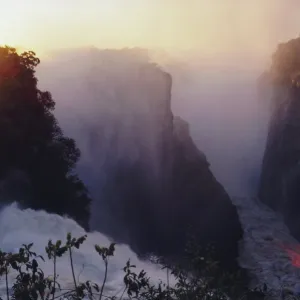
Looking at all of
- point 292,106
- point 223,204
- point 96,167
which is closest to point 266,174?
point 292,106

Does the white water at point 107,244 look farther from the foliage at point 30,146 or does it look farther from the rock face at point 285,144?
the rock face at point 285,144

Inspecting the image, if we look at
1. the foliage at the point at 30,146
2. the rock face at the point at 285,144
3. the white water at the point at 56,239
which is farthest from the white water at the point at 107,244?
the rock face at the point at 285,144

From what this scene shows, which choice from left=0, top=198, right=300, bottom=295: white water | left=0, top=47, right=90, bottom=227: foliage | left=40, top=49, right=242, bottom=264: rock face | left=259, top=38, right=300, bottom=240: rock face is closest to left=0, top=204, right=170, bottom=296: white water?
left=0, top=198, right=300, bottom=295: white water

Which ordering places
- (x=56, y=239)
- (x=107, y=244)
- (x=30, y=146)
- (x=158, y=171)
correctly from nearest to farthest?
(x=56, y=239) < (x=30, y=146) < (x=107, y=244) < (x=158, y=171)

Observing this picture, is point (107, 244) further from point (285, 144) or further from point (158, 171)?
point (285, 144)

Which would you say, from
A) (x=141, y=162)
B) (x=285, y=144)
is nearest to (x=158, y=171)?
(x=141, y=162)
